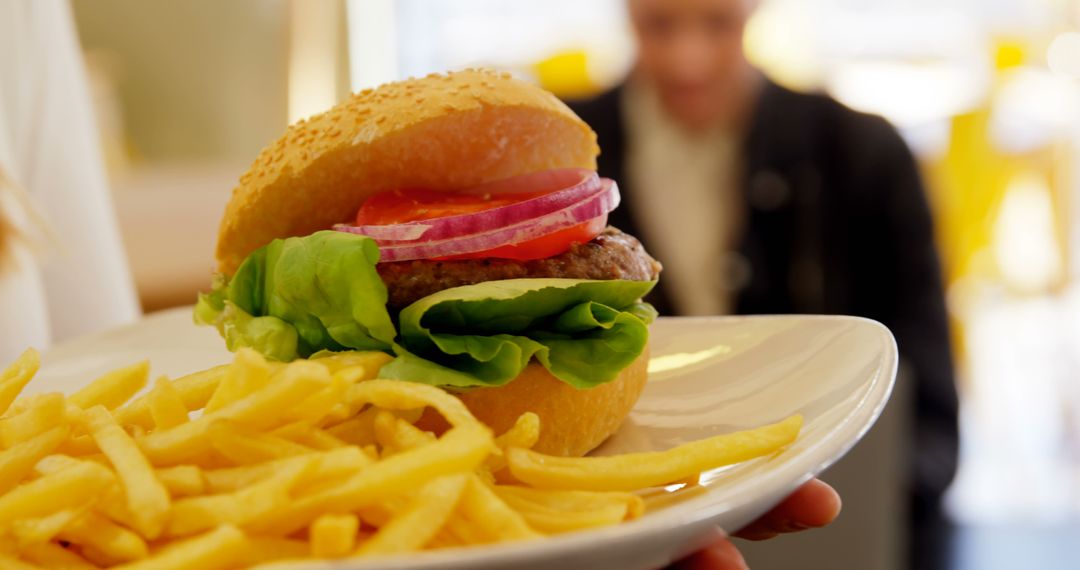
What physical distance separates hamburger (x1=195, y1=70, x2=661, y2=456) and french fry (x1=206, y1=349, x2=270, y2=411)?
225mm

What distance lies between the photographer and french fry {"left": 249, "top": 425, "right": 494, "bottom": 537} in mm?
1011

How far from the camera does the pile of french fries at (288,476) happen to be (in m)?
1.01

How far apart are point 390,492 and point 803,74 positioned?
8.70 metres

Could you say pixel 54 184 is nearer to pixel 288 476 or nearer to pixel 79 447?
pixel 79 447

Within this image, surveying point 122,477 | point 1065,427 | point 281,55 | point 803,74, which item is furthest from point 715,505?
point 281,55

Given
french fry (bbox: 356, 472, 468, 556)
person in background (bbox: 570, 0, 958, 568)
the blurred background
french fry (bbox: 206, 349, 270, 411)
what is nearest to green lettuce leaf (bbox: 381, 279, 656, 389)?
french fry (bbox: 206, 349, 270, 411)

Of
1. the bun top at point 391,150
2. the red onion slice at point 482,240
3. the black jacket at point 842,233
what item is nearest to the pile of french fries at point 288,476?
the red onion slice at point 482,240

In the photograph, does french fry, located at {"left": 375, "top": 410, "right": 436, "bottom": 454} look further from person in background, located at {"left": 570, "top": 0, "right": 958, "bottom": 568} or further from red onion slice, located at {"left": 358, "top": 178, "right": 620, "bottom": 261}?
person in background, located at {"left": 570, "top": 0, "right": 958, "bottom": 568}

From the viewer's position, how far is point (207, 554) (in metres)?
0.95

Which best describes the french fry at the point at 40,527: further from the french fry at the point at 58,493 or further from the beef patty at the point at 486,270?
the beef patty at the point at 486,270

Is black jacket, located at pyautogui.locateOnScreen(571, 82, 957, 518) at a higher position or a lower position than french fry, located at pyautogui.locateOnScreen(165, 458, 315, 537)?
lower

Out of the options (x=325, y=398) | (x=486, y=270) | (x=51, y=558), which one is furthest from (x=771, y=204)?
(x=51, y=558)

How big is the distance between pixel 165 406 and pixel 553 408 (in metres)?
0.55

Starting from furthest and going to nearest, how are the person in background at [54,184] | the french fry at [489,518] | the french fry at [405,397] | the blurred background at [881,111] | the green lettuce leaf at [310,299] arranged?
the blurred background at [881,111], the person in background at [54,184], the green lettuce leaf at [310,299], the french fry at [405,397], the french fry at [489,518]
